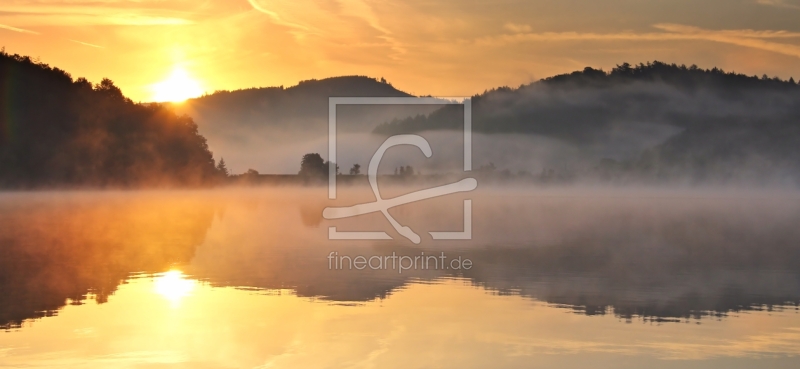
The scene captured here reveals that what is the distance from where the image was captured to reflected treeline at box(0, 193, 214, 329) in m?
15.4

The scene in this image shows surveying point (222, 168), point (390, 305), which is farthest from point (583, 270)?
point (222, 168)

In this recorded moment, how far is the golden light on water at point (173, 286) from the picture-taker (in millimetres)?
16320

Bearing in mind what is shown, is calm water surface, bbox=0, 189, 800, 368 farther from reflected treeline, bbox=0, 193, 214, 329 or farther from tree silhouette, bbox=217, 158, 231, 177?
tree silhouette, bbox=217, 158, 231, 177

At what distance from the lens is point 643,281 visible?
19.2 meters

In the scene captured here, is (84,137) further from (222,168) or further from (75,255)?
(75,255)

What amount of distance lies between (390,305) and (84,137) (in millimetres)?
99354

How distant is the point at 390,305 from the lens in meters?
15.5

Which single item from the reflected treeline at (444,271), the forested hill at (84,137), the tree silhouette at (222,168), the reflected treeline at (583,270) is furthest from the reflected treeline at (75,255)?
the tree silhouette at (222,168)

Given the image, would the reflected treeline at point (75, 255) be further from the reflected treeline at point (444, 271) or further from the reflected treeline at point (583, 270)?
the reflected treeline at point (583, 270)

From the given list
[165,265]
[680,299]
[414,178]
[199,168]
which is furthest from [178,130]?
[680,299]

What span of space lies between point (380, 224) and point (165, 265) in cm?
1833

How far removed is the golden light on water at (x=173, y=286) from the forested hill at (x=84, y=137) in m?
80.8

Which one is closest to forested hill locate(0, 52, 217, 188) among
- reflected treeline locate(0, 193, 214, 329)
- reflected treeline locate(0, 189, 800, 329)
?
reflected treeline locate(0, 193, 214, 329)

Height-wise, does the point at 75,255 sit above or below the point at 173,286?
above
